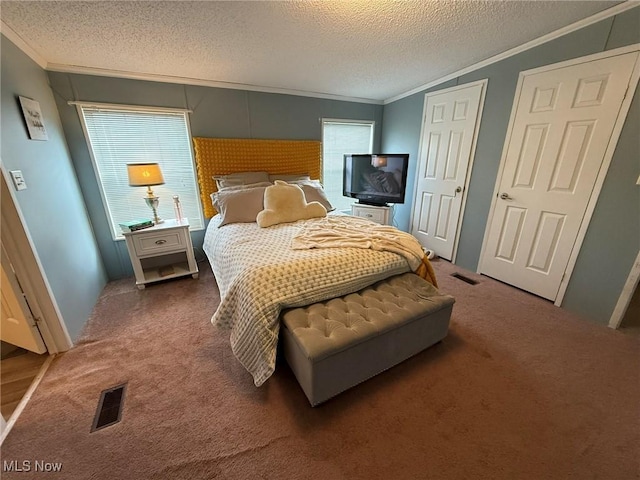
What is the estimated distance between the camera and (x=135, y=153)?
2.68 meters

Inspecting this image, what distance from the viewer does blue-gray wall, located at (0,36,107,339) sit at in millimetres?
1586

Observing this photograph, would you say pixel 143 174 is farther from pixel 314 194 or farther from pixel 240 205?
pixel 314 194

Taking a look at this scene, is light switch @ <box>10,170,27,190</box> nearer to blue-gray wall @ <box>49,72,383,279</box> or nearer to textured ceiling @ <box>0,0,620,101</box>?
textured ceiling @ <box>0,0,620,101</box>

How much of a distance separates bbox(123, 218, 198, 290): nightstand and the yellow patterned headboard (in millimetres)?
548

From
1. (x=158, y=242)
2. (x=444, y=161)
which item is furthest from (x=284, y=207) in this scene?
(x=444, y=161)

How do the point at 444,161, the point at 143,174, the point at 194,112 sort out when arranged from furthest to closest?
the point at 444,161
the point at 194,112
the point at 143,174

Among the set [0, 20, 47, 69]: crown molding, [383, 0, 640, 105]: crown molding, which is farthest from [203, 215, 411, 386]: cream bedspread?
[383, 0, 640, 105]: crown molding

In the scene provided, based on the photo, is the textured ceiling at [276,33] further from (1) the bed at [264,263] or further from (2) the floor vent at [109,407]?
(2) the floor vent at [109,407]

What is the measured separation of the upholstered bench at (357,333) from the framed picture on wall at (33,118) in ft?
7.62

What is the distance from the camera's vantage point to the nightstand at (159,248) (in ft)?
8.02

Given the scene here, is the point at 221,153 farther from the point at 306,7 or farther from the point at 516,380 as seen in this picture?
the point at 516,380

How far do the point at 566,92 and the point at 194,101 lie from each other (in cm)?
356

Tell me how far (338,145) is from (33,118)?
326 centimetres

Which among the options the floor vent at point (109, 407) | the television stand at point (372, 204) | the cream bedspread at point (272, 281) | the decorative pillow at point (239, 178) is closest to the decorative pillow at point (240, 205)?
the decorative pillow at point (239, 178)
